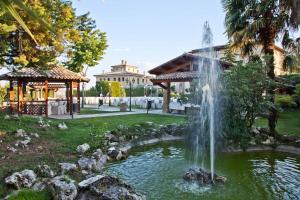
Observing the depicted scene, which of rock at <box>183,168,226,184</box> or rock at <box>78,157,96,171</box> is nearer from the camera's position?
rock at <box>183,168,226,184</box>

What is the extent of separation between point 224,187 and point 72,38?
11760mm

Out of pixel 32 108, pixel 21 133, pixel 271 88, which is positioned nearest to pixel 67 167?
pixel 21 133

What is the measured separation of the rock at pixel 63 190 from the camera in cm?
542

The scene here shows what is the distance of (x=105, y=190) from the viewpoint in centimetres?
563

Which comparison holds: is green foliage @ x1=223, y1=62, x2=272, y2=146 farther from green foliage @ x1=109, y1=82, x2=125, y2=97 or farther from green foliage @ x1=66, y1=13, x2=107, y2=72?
green foliage @ x1=109, y1=82, x2=125, y2=97

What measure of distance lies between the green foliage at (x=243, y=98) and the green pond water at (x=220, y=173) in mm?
909

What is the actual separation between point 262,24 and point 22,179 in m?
10.7

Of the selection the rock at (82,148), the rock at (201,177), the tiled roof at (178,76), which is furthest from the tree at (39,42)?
the tiled roof at (178,76)

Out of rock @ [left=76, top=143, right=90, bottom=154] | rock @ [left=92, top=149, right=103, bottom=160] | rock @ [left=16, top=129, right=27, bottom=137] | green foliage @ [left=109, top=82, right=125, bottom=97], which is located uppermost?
green foliage @ [left=109, top=82, right=125, bottom=97]

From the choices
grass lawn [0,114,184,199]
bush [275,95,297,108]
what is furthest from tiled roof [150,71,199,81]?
grass lawn [0,114,184,199]

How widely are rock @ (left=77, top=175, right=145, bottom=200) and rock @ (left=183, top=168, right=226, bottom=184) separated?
1.99 meters

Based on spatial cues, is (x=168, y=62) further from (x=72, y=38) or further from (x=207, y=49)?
(x=207, y=49)

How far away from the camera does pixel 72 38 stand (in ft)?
51.8

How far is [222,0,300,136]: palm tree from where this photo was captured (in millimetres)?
12125
